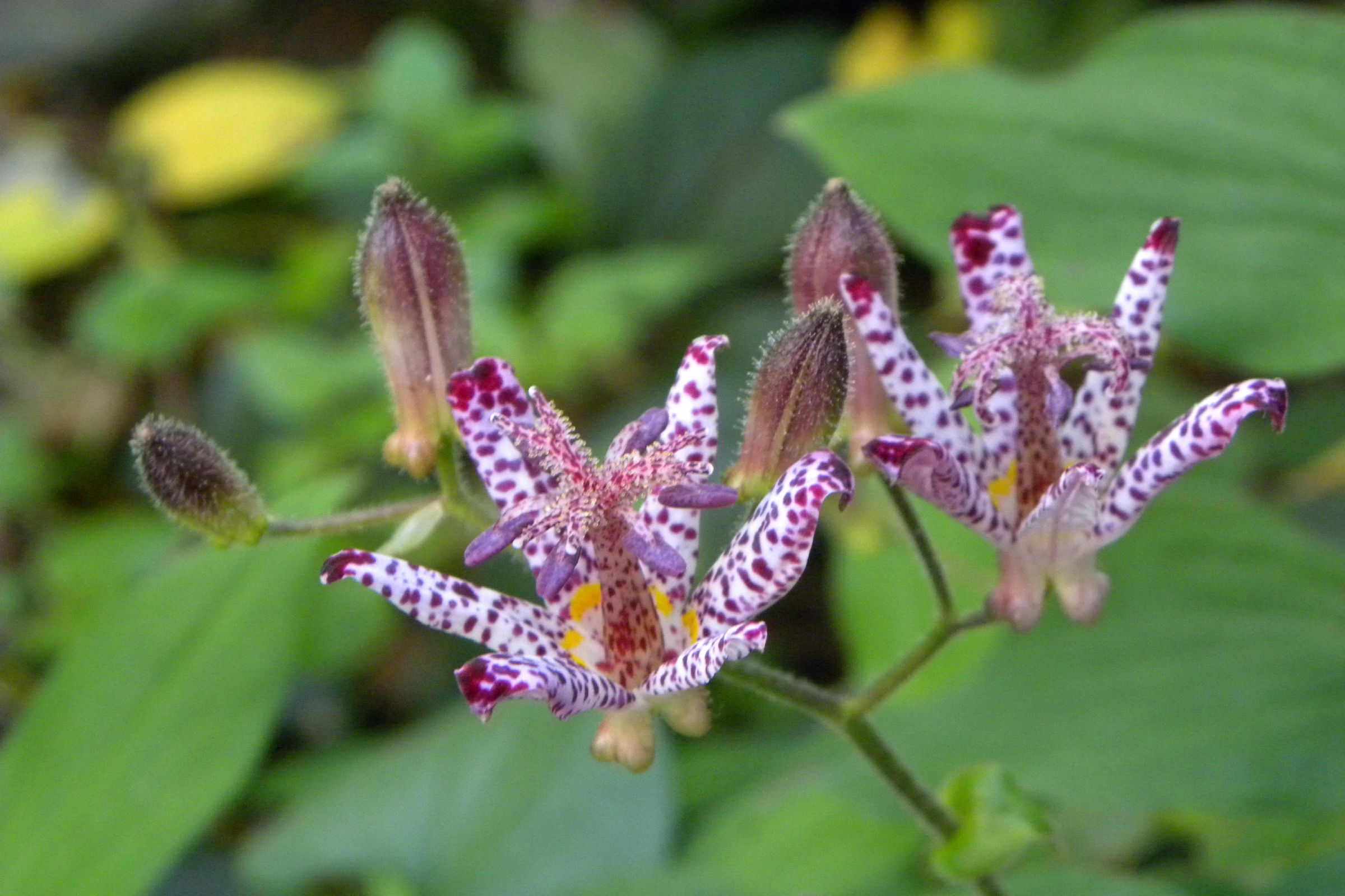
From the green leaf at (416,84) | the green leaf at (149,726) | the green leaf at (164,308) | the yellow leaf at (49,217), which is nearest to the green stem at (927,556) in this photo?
the green leaf at (149,726)

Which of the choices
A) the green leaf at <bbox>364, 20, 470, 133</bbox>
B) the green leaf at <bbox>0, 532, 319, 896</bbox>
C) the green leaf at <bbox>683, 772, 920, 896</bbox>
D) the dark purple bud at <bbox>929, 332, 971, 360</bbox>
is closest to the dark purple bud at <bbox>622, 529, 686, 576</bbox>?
the dark purple bud at <bbox>929, 332, 971, 360</bbox>

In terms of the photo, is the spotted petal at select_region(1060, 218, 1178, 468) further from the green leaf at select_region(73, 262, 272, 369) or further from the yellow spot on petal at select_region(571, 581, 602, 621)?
the green leaf at select_region(73, 262, 272, 369)

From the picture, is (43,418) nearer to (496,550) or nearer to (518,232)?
(518,232)

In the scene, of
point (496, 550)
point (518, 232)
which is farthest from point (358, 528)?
point (518, 232)

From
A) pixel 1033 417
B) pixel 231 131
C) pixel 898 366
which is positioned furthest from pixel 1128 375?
pixel 231 131

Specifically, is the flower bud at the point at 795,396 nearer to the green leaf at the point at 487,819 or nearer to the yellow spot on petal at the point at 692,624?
the yellow spot on petal at the point at 692,624

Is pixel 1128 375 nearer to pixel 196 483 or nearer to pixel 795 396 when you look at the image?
pixel 795 396
